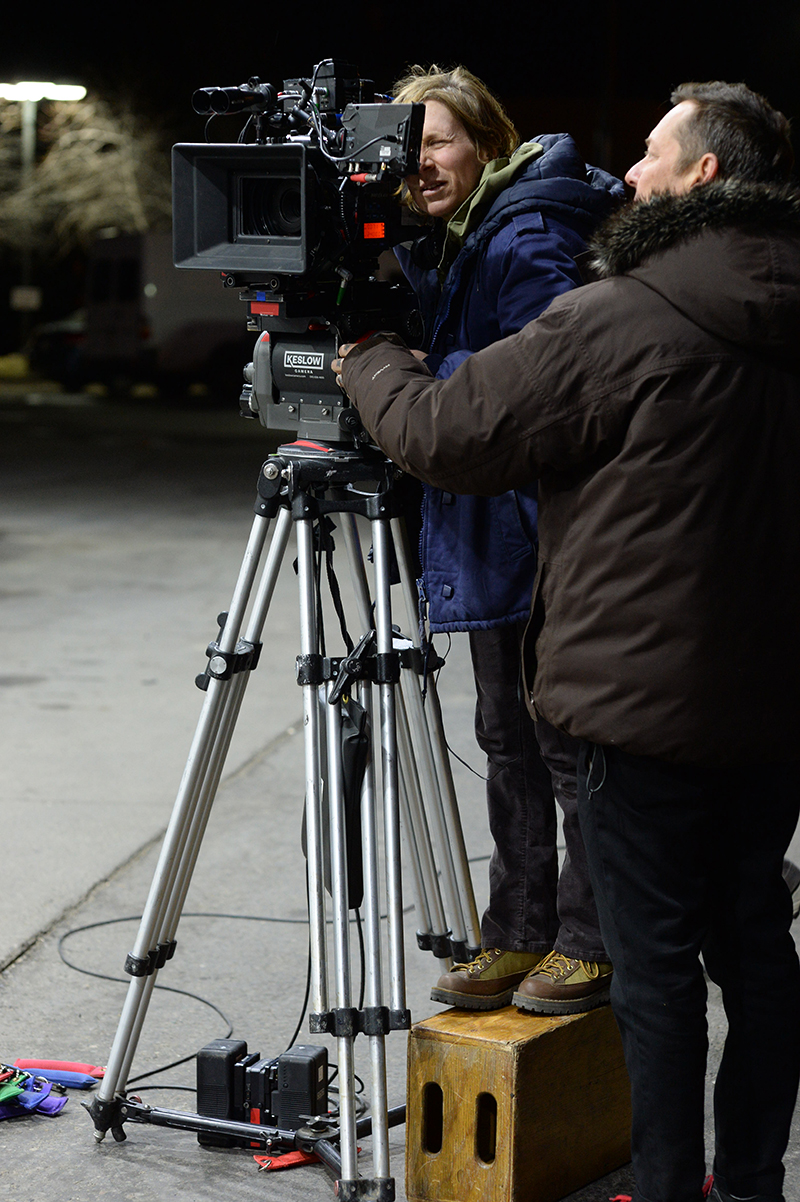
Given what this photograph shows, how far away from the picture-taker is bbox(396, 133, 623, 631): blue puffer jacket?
2.50 meters

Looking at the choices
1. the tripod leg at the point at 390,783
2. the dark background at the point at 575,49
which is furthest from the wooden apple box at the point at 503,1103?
the dark background at the point at 575,49

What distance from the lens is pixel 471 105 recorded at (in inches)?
107

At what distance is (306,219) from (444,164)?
47 cm

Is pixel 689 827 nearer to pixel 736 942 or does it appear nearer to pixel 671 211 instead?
pixel 736 942

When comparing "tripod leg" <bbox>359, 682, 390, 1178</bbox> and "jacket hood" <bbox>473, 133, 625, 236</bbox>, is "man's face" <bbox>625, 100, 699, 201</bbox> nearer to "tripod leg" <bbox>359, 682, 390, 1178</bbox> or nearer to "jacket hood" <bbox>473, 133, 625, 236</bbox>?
"jacket hood" <bbox>473, 133, 625, 236</bbox>

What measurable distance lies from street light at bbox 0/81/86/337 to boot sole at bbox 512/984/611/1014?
94.7 feet

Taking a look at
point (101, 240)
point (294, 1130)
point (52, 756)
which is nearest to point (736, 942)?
point (294, 1130)

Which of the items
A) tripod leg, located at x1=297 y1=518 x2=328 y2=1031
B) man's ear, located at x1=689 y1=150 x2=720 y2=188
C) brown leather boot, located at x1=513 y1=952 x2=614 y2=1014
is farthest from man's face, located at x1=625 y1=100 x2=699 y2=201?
brown leather boot, located at x1=513 y1=952 x2=614 y2=1014

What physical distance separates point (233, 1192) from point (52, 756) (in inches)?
120

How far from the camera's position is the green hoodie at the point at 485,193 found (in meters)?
2.58

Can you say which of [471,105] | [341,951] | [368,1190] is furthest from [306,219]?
[368,1190]

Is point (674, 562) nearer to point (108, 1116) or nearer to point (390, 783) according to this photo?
point (390, 783)

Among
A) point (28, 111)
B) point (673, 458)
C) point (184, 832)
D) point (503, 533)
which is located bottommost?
point (184, 832)

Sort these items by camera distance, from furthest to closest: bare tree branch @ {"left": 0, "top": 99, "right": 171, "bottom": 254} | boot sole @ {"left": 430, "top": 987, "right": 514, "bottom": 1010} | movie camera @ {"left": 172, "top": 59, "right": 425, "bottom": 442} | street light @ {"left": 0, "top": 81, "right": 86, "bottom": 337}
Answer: bare tree branch @ {"left": 0, "top": 99, "right": 171, "bottom": 254} < street light @ {"left": 0, "top": 81, "right": 86, "bottom": 337} < boot sole @ {"left": 430, "top": 987, "right": 514, "bottom": 1010} < movie camera @ {"left": 172, "top": 59, "right": 425, "bottom": 442}
